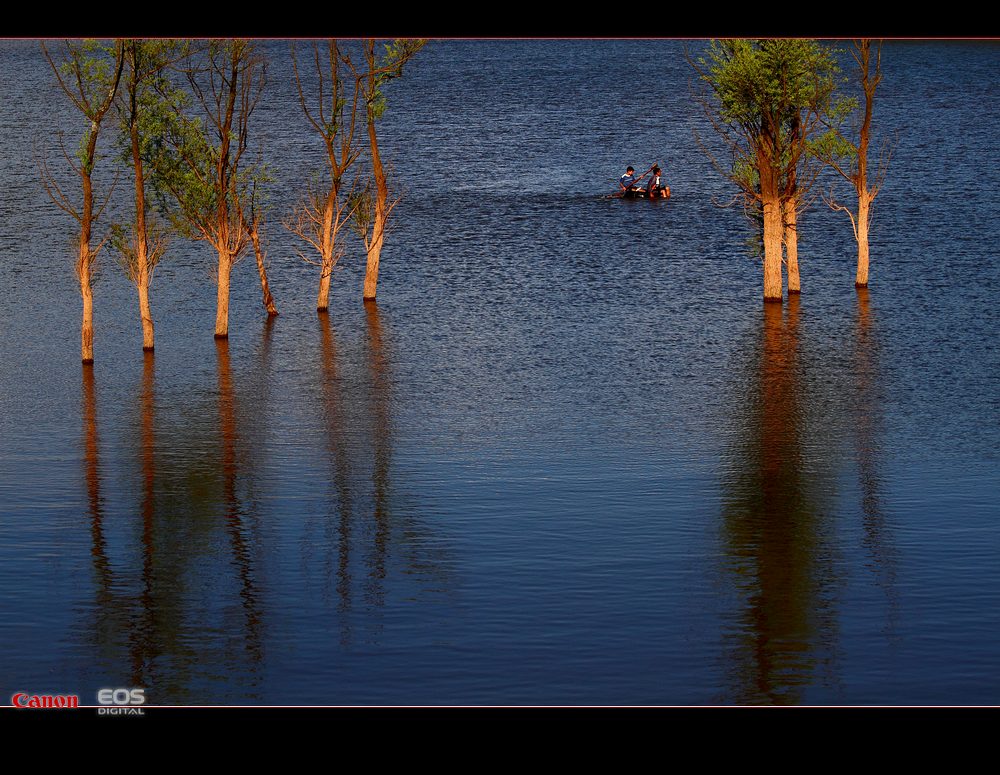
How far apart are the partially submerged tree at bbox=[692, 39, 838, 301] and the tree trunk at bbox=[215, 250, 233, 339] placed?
1574 centimetres

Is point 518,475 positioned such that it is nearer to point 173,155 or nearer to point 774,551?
point 774,551

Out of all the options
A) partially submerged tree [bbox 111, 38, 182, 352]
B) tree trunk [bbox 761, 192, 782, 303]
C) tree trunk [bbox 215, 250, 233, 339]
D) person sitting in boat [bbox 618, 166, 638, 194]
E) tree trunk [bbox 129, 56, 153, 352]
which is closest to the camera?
partially submerged tree [bbox 111, 38, 182, 352]

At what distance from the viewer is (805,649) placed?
1858 cm

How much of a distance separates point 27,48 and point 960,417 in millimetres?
149547

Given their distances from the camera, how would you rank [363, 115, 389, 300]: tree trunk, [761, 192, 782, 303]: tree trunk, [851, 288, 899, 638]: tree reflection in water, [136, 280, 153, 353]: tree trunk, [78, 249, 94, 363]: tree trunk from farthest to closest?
[363, 115, 389, 300]: tree trunk, [761, 192, 782, 303]: tree trunk, [136, 280, 153, 353]: tree trunk, [78, 249, 94, 363]: tree trunk, [851, 288, 899, 638]: tree reflection in water

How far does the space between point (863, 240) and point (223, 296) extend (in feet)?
71.2

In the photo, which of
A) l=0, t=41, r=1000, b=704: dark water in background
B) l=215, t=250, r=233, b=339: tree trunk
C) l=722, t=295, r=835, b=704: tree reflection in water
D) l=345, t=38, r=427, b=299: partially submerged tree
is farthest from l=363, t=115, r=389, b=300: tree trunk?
l=722, t=295, r=835, b=704: tree reflection in water

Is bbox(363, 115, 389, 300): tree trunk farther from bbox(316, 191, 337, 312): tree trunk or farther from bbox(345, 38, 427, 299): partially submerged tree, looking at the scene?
bbox(316, 191, 337, 312): tree trunk

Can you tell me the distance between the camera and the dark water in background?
18453mm

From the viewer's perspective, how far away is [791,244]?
149ft

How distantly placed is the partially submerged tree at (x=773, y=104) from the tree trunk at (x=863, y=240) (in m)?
2.24
